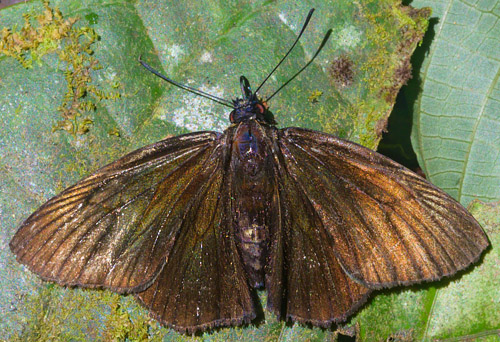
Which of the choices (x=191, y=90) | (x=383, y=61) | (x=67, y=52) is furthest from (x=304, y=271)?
(x=67, y=52)

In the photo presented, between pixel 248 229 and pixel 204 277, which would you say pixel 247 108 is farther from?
pixel 204 277

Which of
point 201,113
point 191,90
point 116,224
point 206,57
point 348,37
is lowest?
point 116,224

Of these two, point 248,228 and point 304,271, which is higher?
point 248,228

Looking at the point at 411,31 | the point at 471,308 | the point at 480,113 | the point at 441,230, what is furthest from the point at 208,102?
the point at 471,308

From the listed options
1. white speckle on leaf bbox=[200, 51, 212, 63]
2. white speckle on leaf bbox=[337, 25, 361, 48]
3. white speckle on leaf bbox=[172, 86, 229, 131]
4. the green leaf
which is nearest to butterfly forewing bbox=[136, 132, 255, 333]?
white speckle on leaf bbox=[172, 86, 229, 131]

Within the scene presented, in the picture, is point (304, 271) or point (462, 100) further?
point (462, 100)

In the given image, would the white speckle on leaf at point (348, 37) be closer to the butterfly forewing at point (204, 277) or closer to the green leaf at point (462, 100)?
the green leaf at point (462, 100)

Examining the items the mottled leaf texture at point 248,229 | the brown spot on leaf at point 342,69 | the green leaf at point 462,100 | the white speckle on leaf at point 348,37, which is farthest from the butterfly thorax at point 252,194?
the green leaf at point 462,100
